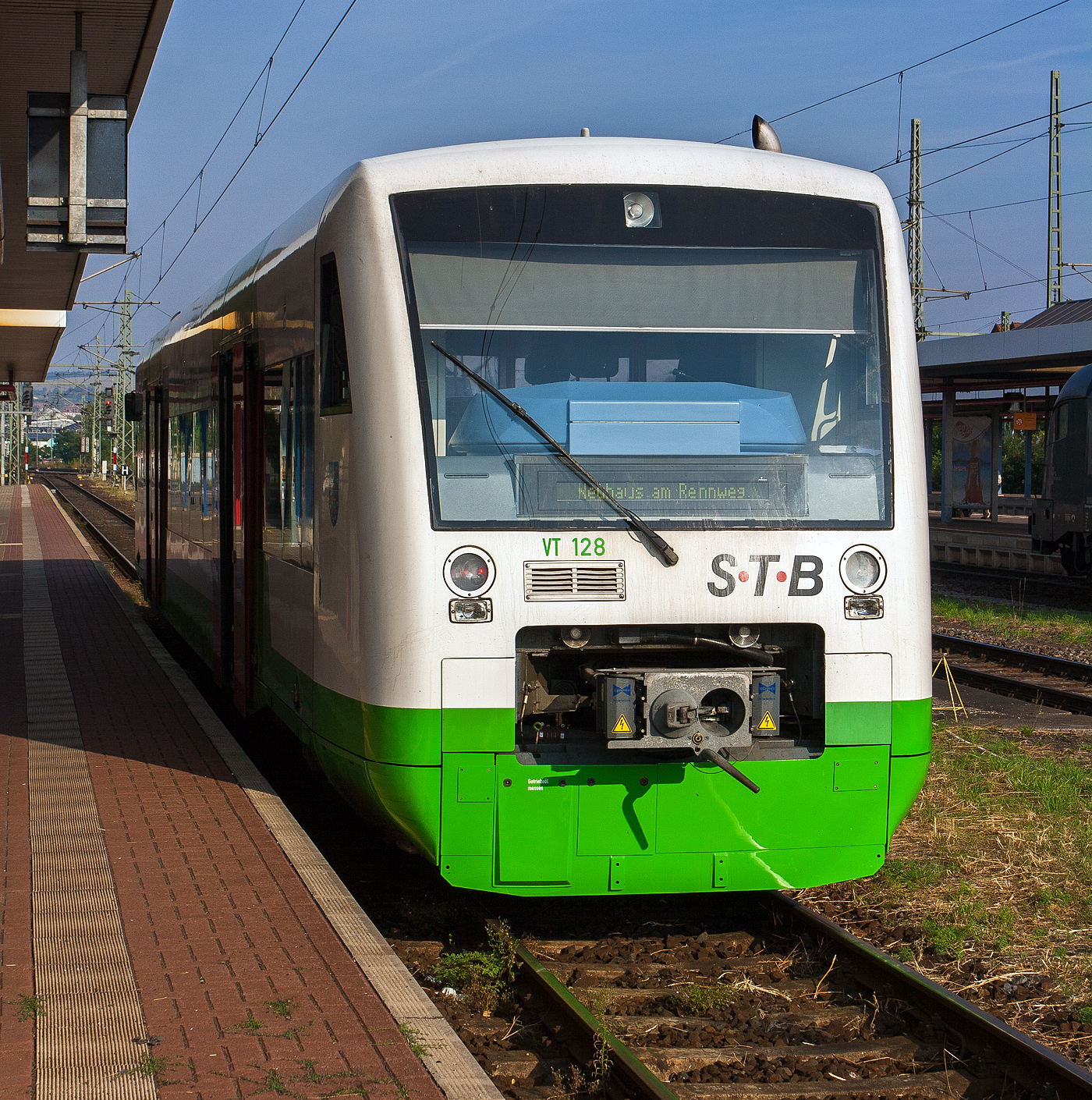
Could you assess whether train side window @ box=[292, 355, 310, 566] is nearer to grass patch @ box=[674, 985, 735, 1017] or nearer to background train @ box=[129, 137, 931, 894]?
background train @ box=[129, 137, 931, 894]

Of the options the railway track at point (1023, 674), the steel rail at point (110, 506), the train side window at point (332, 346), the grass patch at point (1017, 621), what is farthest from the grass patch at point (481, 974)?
the steel rail at point (110, 506)

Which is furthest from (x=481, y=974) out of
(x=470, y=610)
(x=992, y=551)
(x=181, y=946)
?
(x=992, y=551)

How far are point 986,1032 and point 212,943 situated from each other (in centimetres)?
257

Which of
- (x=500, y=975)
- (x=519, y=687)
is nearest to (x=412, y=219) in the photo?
(x=519, y=687)

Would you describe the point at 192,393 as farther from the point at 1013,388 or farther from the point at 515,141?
the point at 1013,388

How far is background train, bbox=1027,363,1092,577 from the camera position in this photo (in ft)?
67.1

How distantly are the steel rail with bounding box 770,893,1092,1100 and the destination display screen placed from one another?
166 cm

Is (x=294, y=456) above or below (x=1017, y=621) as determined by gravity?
above

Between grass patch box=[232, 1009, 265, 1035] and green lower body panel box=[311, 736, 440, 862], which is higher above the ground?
green lower body panel box=[311, 736, 440, 862]

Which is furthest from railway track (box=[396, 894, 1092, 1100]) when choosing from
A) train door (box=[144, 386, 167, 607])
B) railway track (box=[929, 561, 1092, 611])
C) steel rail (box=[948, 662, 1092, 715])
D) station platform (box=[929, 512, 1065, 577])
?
station platform (box=[929, 512, 1065, 577])

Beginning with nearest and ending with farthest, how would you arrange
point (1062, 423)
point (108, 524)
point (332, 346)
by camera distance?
point (332, 346) < point (1062, 423) < point (108, 524)

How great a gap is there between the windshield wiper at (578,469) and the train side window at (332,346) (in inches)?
17.0

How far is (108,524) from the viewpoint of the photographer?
4016cm

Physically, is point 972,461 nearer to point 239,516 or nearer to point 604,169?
point 239,516
